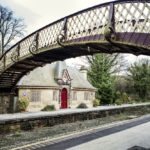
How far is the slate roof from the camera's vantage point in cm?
3938

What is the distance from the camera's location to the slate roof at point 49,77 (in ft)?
129

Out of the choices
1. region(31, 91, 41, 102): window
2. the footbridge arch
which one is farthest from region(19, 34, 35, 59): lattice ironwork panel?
region(31, 91, 41, 102): window

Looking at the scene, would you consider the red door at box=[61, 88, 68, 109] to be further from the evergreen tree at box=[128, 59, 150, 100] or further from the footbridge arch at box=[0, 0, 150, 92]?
the evergreen tree at box=[128, 59, 150, 100]

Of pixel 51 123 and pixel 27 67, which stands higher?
pixel 27 67

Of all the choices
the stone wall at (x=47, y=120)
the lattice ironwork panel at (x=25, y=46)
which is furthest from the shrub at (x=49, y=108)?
the lattice ironwork panel at (x=25, y=46)

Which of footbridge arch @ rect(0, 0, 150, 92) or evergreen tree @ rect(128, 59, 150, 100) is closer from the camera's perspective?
footbridge arch @ rect(0, 0, 150, 92)

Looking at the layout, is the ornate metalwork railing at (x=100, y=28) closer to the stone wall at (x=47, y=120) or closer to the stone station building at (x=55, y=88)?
the stone wall at (x=47, y=120)

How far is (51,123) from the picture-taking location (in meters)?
25.5

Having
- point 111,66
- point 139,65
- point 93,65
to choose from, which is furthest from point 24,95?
point 139,65

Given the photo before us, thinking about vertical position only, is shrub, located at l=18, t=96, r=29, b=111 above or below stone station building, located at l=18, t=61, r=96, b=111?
below

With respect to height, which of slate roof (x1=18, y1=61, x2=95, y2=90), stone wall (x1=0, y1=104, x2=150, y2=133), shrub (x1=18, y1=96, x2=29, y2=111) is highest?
slate roof (x1=18, y1=61, x2=95, y2=90)

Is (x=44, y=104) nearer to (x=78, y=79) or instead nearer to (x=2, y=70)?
(x=78, y=79)

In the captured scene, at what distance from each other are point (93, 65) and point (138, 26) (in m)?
44.8

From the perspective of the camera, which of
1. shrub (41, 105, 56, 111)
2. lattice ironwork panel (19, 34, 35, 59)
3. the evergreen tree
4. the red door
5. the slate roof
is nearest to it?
lattice ironwork panel (19, 34, 35, 59)
